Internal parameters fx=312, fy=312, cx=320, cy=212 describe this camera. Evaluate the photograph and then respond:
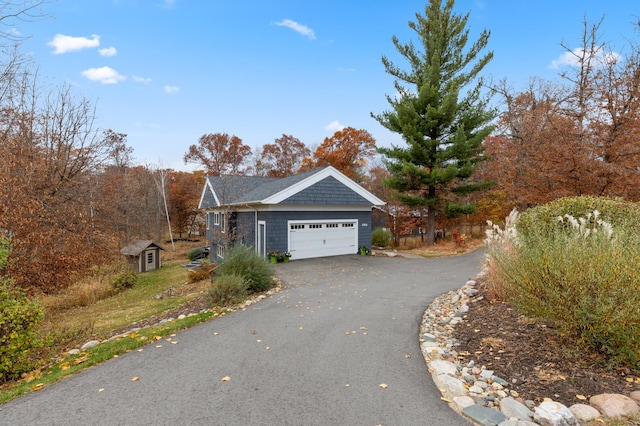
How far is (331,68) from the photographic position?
16047 mm

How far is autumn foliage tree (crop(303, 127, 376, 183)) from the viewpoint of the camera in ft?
98.3

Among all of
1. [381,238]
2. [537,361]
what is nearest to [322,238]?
[381,238]

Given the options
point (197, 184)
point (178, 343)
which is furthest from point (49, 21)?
point (197, 184)

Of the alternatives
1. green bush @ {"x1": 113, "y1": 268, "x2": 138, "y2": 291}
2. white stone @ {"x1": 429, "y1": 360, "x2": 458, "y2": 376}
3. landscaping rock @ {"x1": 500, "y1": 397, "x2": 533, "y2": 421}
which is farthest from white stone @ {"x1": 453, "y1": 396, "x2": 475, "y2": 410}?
green bush @ {"x1": 113, "y1": 268, "x2": 138, "y2": 291}

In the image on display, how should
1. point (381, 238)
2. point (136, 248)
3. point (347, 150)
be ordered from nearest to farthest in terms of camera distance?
point (381, 238) < point (136, 248) < point (347, 150)

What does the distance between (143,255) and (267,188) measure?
10.5 metres

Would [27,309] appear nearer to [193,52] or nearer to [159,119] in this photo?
[193,52]

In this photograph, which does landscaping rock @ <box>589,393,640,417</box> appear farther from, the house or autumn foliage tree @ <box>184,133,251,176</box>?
autumn foliage tree @ <box>184,133,251,176</box>

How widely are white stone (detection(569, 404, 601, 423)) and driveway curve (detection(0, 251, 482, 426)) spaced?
3.28ft

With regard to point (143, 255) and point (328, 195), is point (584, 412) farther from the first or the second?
point (143, 255)

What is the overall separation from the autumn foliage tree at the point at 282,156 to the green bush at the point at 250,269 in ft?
91.5

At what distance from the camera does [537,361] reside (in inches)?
145

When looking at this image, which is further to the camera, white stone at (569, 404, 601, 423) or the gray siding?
the gray siding

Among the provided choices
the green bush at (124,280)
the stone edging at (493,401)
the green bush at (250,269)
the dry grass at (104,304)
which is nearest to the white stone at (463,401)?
the stone edging at (493,401)
